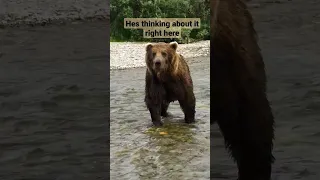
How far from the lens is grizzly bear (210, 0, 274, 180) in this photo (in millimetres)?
1933

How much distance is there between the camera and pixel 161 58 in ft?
7.00

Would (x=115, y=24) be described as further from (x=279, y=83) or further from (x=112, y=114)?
(x=279, y=83)

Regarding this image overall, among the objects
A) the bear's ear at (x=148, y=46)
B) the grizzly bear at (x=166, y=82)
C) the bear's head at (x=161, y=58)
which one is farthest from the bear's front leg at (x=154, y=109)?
the bear's ear at (x=148, y=46)

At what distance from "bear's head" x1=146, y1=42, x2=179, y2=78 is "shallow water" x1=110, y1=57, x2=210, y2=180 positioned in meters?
0.07

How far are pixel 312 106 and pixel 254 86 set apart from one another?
147 centimetres

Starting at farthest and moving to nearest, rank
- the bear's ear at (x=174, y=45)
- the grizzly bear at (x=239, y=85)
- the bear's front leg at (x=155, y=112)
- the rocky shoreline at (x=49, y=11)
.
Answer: the rocky shoreline at (x=49, y=11)
the bear's front leg at (x=155, y=112)
the bear's ear at (x=174, y=45)
the grizzly bear at (x=239, y=85)

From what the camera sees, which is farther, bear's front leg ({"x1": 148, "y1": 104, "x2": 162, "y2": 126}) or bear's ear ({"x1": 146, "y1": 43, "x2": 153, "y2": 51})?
bear's front leg ({"x1": 148, "y1": 104, "x2": 162, "y2": 126})

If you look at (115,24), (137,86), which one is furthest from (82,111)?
(115,24)

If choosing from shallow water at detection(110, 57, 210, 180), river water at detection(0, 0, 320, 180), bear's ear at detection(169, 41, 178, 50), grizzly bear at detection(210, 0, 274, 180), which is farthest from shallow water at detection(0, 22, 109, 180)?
grizzly bear at detection(210, 0, 274, 180)

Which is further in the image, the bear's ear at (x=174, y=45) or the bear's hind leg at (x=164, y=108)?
the bear's hind leg at (x=164, y=108)

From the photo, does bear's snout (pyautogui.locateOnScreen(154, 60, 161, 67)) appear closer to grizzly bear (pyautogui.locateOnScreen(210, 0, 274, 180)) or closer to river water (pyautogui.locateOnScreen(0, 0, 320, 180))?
river water (pyautogui.locateOnScreen(0, 0, 320, 180))

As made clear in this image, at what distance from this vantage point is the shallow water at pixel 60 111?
261 cm

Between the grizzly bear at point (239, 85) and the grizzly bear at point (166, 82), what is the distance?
6.4 inches

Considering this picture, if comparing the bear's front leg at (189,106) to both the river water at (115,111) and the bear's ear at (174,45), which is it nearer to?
the river water at (115,111)
